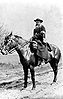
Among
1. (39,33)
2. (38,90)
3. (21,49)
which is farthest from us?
(39,33)

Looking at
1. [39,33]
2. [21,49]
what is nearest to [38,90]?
[21,49]

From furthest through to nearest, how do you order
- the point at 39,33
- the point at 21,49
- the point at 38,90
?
the point at 39,33 → the point at 21,49 → the point at 38,90

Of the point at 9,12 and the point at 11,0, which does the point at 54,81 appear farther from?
the point at 9,12

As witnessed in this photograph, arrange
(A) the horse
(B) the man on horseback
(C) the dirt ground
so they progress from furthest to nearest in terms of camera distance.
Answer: (B) the man on horseback < (A) the horse < (C) the dirt ground

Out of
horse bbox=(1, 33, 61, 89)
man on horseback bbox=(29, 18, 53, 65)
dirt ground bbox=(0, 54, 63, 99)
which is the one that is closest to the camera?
dirt ground bbox=(0, 54, 63, 99)

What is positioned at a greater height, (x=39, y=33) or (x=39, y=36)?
(x=39, y=33)

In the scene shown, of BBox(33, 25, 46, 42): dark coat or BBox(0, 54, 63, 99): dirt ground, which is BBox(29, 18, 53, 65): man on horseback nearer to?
BBox(33, 25, 46, 42): dark coat

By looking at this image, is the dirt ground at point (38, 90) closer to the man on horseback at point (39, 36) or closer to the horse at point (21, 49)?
the horse at point (21, 49)

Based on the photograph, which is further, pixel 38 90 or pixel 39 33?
pixel 39 33

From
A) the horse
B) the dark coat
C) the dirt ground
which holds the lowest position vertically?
the dirt ground

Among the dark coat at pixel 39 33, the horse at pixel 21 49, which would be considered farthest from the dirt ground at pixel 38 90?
the dark coat at pixel 39 33

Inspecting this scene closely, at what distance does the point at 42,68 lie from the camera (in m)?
17.0

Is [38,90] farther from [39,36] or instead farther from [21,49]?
[39,36]

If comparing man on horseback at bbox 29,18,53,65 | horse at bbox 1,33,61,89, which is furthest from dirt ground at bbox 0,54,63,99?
man on horseback at bbox 29,18,53,65
